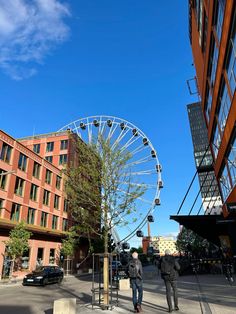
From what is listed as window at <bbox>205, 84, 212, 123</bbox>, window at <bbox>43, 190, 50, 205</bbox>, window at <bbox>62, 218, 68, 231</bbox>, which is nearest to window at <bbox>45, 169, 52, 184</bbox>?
window at <bbox>43, 190, 50, 205</bbox>

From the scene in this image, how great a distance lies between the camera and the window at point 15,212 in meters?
34.5

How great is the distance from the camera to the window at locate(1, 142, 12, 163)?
110 ft

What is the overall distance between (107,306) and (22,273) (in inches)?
1050

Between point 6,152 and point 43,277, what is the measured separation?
16.1m

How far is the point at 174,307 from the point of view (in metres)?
9.68

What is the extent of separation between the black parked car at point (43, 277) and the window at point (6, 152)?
46.1 ft

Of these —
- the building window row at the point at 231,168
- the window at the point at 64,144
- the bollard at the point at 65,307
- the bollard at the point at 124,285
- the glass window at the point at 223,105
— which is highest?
the window at the point at 64,144

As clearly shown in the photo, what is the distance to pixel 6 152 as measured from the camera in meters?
34.2

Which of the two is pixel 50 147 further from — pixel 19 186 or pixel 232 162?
pixel 232 162

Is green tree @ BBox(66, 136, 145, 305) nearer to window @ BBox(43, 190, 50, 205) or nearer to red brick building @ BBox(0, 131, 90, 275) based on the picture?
red brick building @ BBox(0, 131, 90, 275)

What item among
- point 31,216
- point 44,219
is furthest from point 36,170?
point 44,219

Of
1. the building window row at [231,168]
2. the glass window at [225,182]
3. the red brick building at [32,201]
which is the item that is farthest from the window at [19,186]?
the building window row at [231,168]

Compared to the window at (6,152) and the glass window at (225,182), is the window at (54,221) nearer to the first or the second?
the window at (6,152)

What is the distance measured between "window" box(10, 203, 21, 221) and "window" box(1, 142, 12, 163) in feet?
17.5
